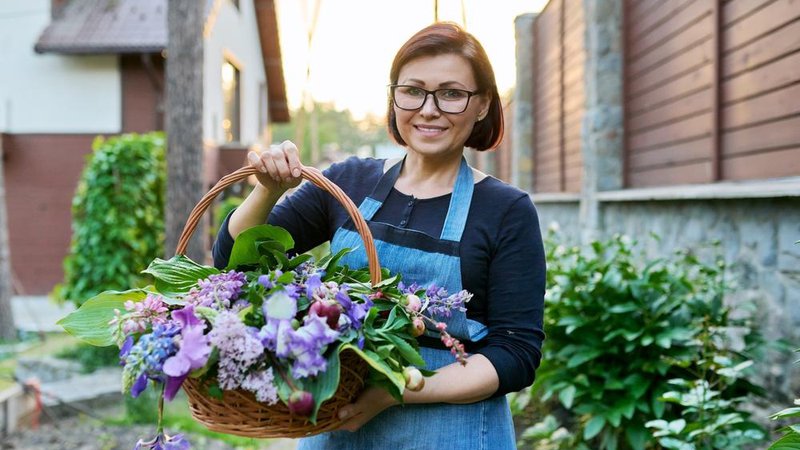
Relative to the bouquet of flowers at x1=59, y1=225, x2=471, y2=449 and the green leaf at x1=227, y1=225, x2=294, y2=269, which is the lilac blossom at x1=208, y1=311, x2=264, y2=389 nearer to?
the bouquet of flowers at x1=59, y1=225, x2=471, y2=449

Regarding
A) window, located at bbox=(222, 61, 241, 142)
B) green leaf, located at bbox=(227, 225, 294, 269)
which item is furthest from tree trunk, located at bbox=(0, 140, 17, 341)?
green leaf, located at bbox=(227, 225, 294, 269)

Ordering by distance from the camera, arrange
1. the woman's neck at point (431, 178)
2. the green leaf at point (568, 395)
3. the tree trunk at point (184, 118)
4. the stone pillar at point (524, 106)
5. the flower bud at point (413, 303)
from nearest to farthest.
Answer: the flower bud at point (413, 303), the woman's neck at point (431, 178), the green leaf at point (568, 395), the tree trunk at point (184, 118), the stone pillar at point (524, 106)

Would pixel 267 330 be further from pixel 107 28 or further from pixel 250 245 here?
pixel 107 28

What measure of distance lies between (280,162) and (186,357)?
0.53 meters

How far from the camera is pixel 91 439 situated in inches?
206

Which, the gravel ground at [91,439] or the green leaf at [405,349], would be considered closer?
the green leaf at [405,349]

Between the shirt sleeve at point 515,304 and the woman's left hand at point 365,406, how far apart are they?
10.1 inches

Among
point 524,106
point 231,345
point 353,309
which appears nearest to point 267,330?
point 231,345

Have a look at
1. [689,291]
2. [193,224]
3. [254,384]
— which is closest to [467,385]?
[254,384]

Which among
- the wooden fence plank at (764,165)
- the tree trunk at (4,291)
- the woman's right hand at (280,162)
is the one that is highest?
the wooden fence plank at (764,165)

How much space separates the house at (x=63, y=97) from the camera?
1178 cm

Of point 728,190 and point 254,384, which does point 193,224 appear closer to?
point 254,384

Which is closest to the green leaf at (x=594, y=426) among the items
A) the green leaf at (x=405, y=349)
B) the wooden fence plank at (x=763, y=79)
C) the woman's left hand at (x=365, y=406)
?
the wooden fence plank at (x=763, y=79)

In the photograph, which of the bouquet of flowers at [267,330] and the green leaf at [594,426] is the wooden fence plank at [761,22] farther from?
the bouquet of flowers at [267,330]
